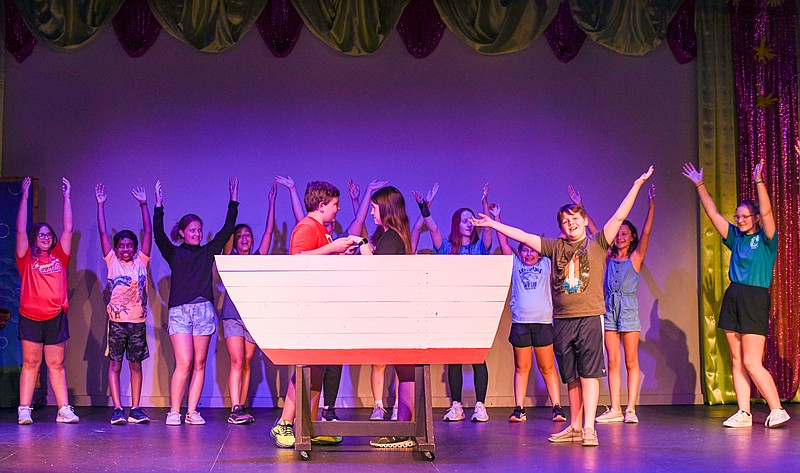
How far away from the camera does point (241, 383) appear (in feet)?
23.1

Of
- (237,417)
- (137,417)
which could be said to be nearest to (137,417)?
(137,417)

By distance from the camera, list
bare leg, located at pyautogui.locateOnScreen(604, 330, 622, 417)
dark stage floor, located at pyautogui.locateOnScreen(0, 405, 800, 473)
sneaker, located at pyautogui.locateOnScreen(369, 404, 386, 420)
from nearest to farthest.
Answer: dark stage floor, located at pyautogui.locateOnScreen(0, 405, 800, 473) → sneaker, located at pyautogui.locateOnScreen(369, 404, 386, 420) → bare leg, located at pyautogui.locateOnScreen(604, 330, 622, 417)

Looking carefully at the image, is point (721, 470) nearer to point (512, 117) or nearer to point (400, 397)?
point (400, 397)

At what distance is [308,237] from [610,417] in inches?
122

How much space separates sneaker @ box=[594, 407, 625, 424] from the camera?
665cm

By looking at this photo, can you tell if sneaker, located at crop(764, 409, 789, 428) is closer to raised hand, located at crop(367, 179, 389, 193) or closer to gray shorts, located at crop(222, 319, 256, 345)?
raised hand, located at crop(367, 179, 389, 193)

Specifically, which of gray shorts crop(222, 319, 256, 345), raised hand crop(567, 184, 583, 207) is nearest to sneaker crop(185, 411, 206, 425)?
gray shorts crop(222, 319, 256, 345)

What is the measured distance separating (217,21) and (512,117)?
289 centimetres

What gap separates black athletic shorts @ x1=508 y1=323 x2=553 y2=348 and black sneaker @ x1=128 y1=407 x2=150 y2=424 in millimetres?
2996

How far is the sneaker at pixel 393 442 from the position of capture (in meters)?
5.27

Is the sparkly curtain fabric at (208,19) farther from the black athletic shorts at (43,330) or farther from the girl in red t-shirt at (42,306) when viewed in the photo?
the black athletic shorts at (43,330)

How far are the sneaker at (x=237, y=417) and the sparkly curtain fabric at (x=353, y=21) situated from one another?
339 cm

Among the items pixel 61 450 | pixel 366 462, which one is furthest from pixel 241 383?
pixel 366 462

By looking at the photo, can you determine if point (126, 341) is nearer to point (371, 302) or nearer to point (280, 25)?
point (371, 302)
